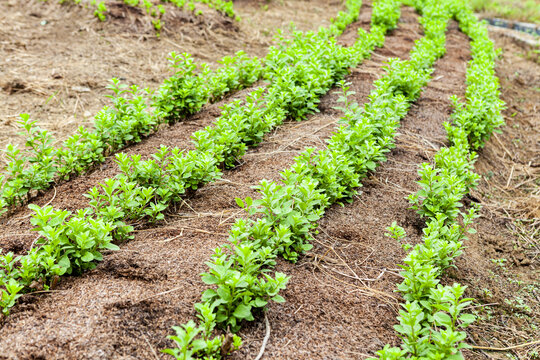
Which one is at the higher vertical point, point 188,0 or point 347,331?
point 188,0

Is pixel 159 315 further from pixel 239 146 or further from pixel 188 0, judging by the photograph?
pixel 188 0

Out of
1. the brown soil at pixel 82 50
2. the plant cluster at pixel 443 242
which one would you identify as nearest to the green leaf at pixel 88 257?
the plant cluster at pixel 443 242

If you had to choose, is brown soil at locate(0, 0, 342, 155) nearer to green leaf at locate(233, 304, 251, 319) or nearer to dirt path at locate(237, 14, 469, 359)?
dirt path at locate(237, 14, 469, 359)

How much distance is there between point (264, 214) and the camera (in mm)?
3305

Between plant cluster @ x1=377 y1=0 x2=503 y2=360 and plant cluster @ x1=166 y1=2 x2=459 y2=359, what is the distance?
1.85 feet

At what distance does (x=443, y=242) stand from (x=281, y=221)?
1.09 metres

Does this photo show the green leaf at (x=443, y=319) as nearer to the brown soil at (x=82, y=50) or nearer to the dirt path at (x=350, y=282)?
the dirt path at (x=350, y=282)

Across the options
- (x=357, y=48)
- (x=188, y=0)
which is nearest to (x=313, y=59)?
(x=357, y=48)

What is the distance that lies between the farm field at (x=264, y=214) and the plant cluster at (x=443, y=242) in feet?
0.06

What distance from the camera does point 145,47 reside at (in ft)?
26.1

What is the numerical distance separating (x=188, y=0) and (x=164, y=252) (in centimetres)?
804

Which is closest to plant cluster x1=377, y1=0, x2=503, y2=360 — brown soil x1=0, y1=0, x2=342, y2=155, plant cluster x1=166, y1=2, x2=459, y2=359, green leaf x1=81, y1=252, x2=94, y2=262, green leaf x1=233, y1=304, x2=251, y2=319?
plant cluster x1=166, y1=2, x2=459, y2=359

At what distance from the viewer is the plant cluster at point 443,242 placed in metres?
2.43

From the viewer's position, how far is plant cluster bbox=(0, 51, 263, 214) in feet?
12.3
